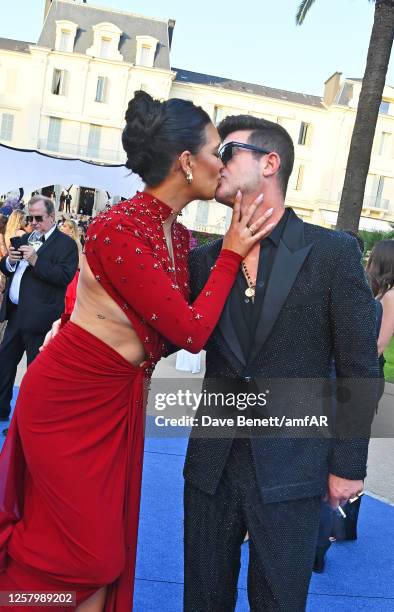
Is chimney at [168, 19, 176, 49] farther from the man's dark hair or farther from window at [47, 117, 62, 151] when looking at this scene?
the man's dark hair

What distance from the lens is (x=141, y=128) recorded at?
2129 mm

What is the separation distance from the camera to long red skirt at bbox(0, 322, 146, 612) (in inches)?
81.6

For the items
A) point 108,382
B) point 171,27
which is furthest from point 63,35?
point 108,382

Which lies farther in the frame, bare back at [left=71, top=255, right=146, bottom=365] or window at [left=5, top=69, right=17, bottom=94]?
window at [left=5, top=69, right=17, bottom=94]

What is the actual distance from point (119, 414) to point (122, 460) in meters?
0.17

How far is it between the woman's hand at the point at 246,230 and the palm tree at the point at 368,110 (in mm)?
6886

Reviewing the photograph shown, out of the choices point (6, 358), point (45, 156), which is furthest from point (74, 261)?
point (45, 156)

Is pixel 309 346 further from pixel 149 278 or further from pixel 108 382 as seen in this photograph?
pixel 108 382

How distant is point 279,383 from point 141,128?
98 cm

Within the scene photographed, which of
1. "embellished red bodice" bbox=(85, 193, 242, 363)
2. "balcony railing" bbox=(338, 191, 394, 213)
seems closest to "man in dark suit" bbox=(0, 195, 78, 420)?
"embellished red bodice" bbox=(85, 193, 242, 363)

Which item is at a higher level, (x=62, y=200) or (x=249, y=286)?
(x=249, y=286)

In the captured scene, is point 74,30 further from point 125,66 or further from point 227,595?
point 227,595

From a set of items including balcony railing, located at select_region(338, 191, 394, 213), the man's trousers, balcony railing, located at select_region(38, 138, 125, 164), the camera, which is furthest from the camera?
balcony railing, located at select_region(338, 191, 394, 213)

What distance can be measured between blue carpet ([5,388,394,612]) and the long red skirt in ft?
4.06
